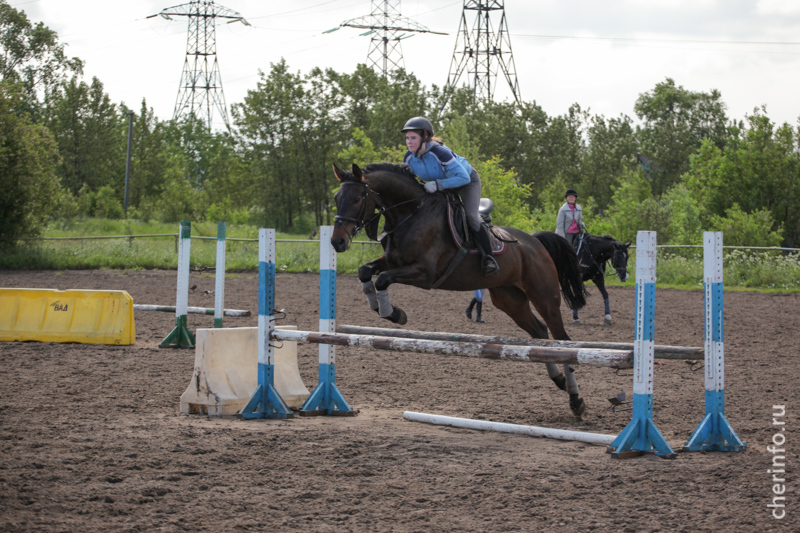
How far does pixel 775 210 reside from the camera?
1085 inches

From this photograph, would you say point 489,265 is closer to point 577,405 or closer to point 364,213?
point 364,213

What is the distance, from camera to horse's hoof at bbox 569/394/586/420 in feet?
18.8

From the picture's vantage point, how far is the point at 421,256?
5.58 metres

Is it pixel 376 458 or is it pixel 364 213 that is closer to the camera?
pixel 376 458

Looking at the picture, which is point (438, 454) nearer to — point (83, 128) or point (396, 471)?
point (396, 471)

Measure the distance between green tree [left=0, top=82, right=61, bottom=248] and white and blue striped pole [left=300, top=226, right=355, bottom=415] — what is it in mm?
19314

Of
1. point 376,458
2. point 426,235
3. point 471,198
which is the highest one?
point 471,198

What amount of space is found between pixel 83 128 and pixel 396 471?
4575 cm

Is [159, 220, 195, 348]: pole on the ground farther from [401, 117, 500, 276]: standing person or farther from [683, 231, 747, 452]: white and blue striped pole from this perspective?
[683, 231, 747, 452]: white and blue striped pole

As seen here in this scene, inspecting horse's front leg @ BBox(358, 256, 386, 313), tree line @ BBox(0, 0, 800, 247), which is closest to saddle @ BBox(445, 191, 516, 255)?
horse's front leg @ BBox(358, 256, 386, 313)

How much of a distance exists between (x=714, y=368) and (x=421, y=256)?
2205 millimetres

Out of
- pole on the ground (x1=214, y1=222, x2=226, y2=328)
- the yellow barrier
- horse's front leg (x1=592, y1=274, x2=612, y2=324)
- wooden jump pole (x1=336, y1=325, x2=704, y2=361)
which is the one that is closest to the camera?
wooden jump pole (x1=336, y1=325, x2=704, y2=361)

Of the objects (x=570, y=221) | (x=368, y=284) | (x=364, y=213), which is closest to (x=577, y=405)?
(x=368, y=284)

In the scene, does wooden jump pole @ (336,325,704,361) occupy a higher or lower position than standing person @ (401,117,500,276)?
lower
